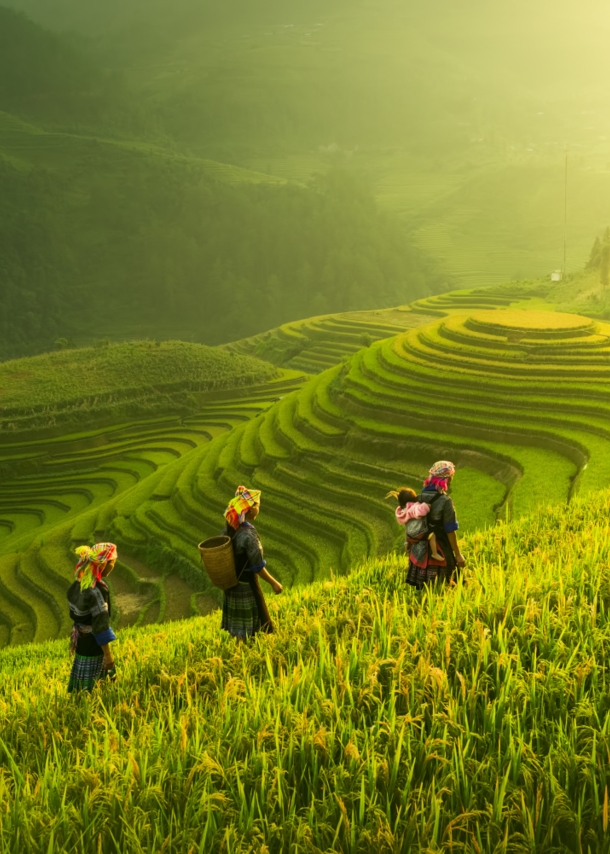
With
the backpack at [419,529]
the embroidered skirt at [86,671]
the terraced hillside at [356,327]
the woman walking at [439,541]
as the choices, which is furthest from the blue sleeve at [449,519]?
the terraced hillside at [356,327]

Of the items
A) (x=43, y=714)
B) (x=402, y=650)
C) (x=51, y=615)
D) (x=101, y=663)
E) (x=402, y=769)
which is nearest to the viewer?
(x=402, y=769)

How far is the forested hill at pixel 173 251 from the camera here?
13300cm

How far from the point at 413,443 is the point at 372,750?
25397 mm

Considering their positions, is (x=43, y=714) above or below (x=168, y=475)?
below

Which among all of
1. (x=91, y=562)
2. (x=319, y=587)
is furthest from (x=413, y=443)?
(x=91, y=562)

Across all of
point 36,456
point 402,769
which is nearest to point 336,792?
point 402,769

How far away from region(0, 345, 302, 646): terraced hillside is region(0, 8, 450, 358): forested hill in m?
67.6

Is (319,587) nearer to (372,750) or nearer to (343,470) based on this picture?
(372,750)

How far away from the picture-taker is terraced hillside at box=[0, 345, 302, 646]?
86.9 feet

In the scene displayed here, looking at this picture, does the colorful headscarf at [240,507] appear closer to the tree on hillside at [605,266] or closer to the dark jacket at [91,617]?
the dark jacket at [91,617]

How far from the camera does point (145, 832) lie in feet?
10.8

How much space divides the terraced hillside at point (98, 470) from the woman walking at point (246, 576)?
59.0ft

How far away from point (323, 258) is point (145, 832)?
466 ft

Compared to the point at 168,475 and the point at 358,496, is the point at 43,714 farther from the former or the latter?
the point at 168,475
